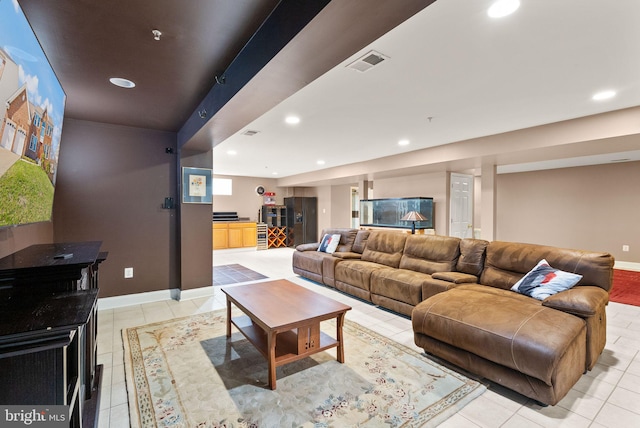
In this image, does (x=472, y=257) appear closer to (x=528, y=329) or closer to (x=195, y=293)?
(x=528, y=329)

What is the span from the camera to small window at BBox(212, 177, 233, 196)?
916 cm

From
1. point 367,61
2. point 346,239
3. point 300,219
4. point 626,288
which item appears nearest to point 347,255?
point 346,239

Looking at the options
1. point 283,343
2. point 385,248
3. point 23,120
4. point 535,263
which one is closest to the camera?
point 23,120

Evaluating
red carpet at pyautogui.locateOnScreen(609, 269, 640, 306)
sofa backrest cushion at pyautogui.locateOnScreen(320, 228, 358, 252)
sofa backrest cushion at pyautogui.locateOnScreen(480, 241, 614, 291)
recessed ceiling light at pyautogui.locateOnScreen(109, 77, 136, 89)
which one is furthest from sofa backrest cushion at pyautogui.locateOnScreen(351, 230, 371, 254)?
recessed ceiling light at pyautogui.locateOnScreen(109, 77, 136, 89)

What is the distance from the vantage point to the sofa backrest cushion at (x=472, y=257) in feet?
10.5

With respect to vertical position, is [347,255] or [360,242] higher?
[360,242]

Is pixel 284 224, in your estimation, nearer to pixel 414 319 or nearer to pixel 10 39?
pixel 414 319

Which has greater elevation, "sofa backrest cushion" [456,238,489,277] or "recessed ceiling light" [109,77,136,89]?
"recessed ceiling light" [109,77,136,89]

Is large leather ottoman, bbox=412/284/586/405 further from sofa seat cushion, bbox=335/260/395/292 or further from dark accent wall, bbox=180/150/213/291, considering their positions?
dark accent wall, bbox=180/150/213/291

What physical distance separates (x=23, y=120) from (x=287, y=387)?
7.14 feet

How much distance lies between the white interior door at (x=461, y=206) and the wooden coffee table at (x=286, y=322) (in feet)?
16.2

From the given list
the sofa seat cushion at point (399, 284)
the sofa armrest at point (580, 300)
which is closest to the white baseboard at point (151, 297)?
the sofa seat cushion at point (399, 284)

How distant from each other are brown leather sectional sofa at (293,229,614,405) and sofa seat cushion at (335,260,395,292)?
25mm

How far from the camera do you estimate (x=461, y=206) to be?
6.83m
